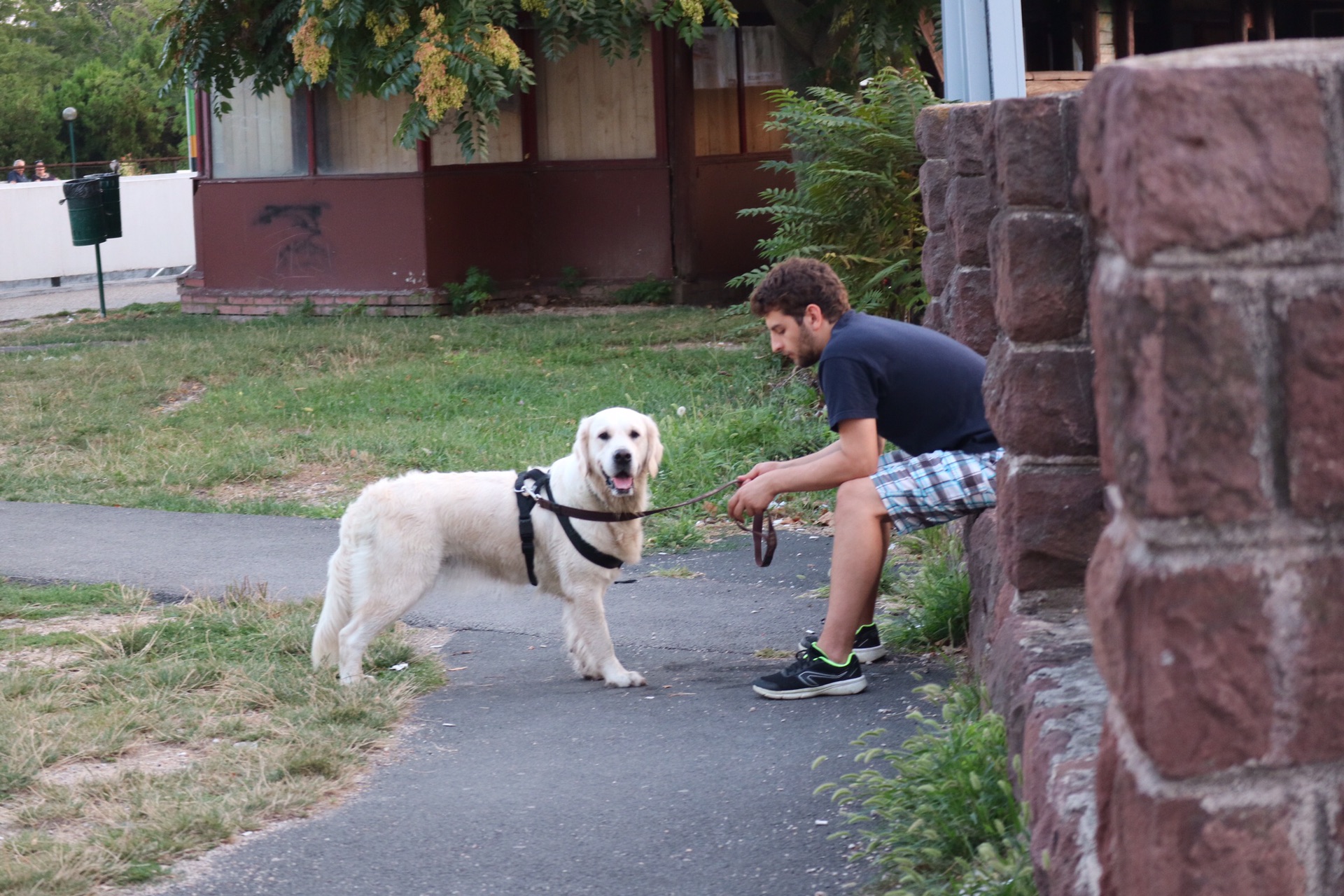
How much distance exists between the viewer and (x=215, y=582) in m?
6.45

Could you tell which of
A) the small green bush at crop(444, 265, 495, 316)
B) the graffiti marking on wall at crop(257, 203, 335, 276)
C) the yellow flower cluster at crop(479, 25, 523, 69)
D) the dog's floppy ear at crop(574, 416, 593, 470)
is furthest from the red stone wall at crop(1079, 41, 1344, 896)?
the graffiti marking on wall at crop(257, 203, 335, 276)

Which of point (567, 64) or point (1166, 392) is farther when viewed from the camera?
point (567, 64)

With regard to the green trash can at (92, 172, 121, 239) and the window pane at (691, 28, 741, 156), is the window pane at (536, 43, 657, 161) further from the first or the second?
the green trash can at (92, 172, 121, 239)

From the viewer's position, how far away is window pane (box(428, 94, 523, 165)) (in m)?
16.4

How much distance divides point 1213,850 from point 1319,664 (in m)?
0.22

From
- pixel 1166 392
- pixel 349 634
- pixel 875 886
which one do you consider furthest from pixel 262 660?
pixel 1166 392

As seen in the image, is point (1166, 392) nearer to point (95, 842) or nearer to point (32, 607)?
point (95, 842)

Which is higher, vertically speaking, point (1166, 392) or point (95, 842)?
point (1166, 392)

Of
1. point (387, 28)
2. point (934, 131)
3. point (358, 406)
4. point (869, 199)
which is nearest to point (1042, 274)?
point (934, 131)

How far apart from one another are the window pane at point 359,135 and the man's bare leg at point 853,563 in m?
12.6

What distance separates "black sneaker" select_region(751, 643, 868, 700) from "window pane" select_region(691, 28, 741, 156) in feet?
41.8

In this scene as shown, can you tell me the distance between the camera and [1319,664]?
1521mm

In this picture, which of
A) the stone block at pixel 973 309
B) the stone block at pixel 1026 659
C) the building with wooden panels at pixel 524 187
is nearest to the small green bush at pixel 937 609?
the stone block at pixel 973 309

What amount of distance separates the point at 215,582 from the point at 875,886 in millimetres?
4132
